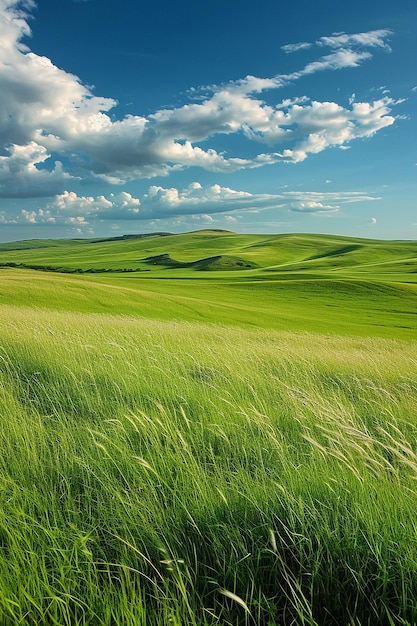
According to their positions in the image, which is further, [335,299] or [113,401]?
[335,299]

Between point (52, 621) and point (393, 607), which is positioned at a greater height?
point (52, 621)

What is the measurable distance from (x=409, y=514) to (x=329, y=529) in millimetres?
604

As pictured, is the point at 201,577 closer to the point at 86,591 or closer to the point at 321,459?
the point at 86,591

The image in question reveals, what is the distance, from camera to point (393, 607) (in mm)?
2369

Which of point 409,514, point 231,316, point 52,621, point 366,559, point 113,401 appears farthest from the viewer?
point 231,316

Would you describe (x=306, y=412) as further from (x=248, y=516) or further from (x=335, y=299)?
(x=335, y=299)

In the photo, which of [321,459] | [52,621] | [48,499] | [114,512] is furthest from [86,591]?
[321,459]

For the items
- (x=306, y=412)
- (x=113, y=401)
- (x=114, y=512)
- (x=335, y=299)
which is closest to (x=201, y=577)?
(x=114, y=512)

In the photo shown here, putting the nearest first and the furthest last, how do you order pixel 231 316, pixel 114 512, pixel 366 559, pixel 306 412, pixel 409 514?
pixel 366 559
pixel 409 514
pixel 114 512
pixel 306 412
pixel 231 316

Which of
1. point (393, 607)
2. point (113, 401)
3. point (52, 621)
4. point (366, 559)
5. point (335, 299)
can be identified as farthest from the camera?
point (335, 299)

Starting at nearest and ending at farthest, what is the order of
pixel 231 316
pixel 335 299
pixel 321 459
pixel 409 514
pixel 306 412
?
pixel 409 514
pixel 321 459
pixel 306 412
pixel 231 316
pixel 335 299

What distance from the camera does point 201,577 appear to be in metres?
2.50

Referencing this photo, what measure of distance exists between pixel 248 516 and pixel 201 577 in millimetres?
539

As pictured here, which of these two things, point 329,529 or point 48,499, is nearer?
point 329,529
